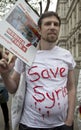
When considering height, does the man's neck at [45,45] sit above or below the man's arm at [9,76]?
above

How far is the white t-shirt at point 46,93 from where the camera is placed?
2928 millimetres

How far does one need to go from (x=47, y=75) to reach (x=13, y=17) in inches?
22.2

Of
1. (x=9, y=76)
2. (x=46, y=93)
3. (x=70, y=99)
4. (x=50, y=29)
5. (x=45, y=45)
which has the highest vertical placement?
(x=50, y=29)

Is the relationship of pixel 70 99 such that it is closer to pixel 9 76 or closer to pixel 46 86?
pixel 46 86

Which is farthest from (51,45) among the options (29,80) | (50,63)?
(29,80)

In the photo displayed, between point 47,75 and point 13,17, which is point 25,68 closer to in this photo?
point 47,75

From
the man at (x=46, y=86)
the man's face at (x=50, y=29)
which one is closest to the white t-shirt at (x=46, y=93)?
the man at (x=46, y=86)

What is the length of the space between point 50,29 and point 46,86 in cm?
47

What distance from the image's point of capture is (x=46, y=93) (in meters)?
2.92

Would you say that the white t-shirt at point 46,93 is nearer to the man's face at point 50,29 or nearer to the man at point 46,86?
the man at point 46,86

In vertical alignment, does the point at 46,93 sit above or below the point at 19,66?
below

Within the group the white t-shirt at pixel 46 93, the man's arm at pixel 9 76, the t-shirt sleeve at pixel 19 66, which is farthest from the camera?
the t-shirt sleeve at pixel 19 66

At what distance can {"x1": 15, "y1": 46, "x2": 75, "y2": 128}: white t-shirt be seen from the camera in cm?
293

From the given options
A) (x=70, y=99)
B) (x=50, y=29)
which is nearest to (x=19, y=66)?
(x=50, y=29)
